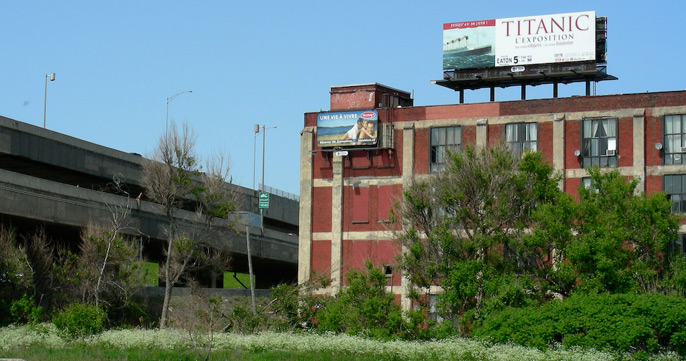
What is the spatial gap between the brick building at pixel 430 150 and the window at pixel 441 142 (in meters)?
0.06

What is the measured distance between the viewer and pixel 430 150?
212 ft

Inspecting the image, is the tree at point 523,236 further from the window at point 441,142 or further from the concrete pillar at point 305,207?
the concrete pillar at point 305,207

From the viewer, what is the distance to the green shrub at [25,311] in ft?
180

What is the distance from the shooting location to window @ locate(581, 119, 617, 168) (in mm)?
60125

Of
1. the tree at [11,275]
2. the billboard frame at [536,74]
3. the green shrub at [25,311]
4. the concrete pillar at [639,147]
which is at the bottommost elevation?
the green shrub at [25,311]

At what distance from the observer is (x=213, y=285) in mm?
85188

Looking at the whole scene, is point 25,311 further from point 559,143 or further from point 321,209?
point 559,143

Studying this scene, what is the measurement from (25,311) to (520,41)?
3184cm

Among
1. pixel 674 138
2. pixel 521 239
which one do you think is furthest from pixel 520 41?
pixel 521 239

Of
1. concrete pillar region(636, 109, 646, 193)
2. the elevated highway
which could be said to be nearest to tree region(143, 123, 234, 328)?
the elevated highway

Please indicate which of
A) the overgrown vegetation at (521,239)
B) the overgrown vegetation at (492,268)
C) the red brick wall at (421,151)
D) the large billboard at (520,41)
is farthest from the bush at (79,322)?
the large billboard at (520,41)

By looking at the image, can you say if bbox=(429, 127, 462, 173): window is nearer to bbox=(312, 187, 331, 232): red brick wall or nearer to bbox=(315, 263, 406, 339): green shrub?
bbox=(312, 187, 331, 232): red brick wall

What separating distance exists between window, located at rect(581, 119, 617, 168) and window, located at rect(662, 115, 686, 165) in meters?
2.79

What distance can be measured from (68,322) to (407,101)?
29.7 m
